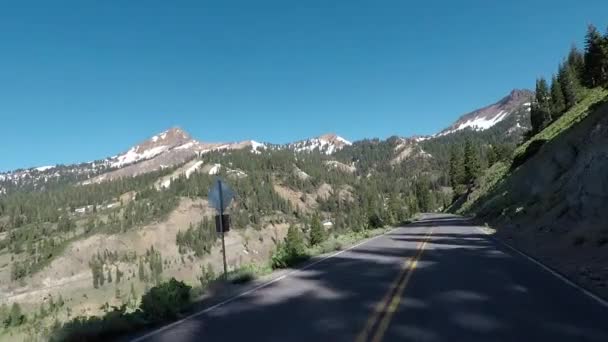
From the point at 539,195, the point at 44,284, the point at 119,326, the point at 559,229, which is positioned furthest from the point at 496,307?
the point at 44,284

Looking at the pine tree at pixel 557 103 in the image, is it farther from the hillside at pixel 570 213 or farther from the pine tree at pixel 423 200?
the hillside at pixel 570 213

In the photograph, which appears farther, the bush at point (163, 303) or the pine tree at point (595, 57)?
the pine tree at point (595, 57)

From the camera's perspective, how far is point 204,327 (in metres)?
8.45

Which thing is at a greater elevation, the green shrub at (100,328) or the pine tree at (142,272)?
the green shrub at (100,328)

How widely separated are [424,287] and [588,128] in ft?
103

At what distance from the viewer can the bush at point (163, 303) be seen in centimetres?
980

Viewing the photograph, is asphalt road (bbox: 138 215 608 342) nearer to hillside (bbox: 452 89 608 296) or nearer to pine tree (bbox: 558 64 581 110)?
hillside (bbox: 452 89 608 296)

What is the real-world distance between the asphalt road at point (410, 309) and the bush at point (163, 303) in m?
0.77

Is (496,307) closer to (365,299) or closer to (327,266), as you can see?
(365,299)

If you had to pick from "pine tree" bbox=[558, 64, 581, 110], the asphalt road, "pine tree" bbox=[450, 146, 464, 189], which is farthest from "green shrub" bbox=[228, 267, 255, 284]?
"pine tree" bbox=[450, 146, 464, 189]

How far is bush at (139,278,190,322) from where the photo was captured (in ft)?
32.2

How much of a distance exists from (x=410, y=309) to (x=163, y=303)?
5.23 metres

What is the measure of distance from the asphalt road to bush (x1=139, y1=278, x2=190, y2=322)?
77 cm

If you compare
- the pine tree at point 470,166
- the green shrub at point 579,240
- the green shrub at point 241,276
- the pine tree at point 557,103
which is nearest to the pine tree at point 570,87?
the pine tree at point 557,103
